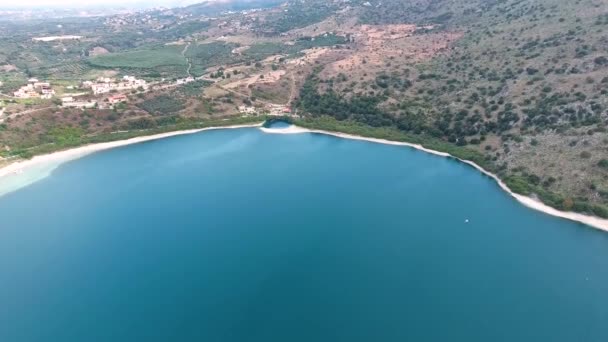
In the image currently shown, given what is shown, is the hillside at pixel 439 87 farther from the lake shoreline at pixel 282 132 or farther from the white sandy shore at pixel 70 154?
the white sandy shore at pixel 70 154

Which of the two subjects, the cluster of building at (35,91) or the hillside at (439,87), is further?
the cluster of building at (35,91)

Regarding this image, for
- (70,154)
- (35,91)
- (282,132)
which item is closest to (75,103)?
(35,91)

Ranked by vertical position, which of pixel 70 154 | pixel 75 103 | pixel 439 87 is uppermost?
pixel 439 87

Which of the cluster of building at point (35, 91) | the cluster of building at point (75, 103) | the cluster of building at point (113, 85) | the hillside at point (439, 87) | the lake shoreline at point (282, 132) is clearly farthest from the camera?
the cluster of building at point (113, 85)

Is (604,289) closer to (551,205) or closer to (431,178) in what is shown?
(551,205)

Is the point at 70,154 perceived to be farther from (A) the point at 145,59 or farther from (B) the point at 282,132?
(A) the point at 145,59

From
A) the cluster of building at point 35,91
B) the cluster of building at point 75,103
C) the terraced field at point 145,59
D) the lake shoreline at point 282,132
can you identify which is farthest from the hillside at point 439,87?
the cluster of building at point 35,91
